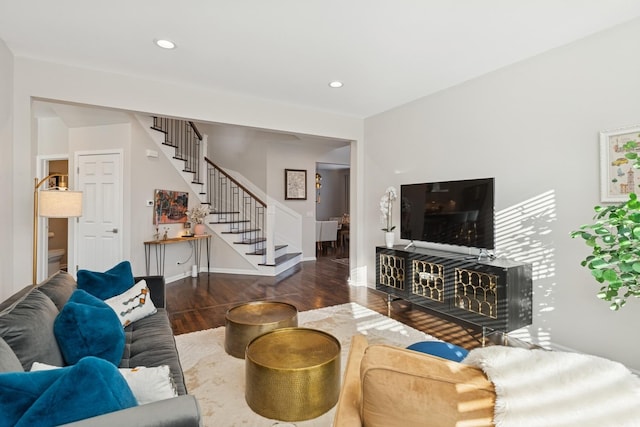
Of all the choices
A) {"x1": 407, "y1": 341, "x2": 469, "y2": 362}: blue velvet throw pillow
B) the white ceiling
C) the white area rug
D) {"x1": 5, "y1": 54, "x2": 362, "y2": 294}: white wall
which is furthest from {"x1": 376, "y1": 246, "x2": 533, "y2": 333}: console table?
{"x1": 5, "y1": 54, "x2": 362, "y2": 294}: white wall

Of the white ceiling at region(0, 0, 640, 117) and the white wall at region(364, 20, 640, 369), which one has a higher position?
the white ceiling at region(0, 0, 640, 117)

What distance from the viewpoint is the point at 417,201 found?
4.14m

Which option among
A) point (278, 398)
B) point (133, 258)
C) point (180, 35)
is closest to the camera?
point (278, 398)

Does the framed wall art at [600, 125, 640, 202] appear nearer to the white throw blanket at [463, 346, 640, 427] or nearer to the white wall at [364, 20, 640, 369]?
the white wall at [364, 20, 640, 369]

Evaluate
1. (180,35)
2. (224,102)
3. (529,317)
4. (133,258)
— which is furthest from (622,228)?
(133,258)

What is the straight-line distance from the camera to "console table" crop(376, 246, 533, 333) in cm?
293

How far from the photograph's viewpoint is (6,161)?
292 cm

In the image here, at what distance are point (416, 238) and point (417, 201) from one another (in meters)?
0.48

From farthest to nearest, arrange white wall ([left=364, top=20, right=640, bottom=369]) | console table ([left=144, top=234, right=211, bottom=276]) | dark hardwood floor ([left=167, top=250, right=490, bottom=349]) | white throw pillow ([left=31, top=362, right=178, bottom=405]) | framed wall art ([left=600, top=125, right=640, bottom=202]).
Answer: console table ([left=144, top=234, right=211, bottom=276]) < dark hardwood floor ([left=167, top=250, right=490, bottom=349]) < white wall ([left=364, top=20, right=640, bottom=369]) < framed wall art ([left=600, top=125, right=640, bottom=202]) < white throw pillow ([left=31, top=362, right=178, bottom=405])

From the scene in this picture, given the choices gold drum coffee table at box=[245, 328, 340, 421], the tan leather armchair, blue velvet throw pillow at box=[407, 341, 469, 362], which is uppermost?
the tan leather armchair

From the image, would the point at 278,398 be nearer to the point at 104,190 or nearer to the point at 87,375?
the point at 87,375

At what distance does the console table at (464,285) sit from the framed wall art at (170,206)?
3.81m

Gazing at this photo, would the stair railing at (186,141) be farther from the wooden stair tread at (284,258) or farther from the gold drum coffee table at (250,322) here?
the gold drum coffee table at (250,322)

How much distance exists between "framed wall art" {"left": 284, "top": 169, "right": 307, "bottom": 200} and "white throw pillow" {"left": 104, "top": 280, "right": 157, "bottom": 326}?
17.5 ft
